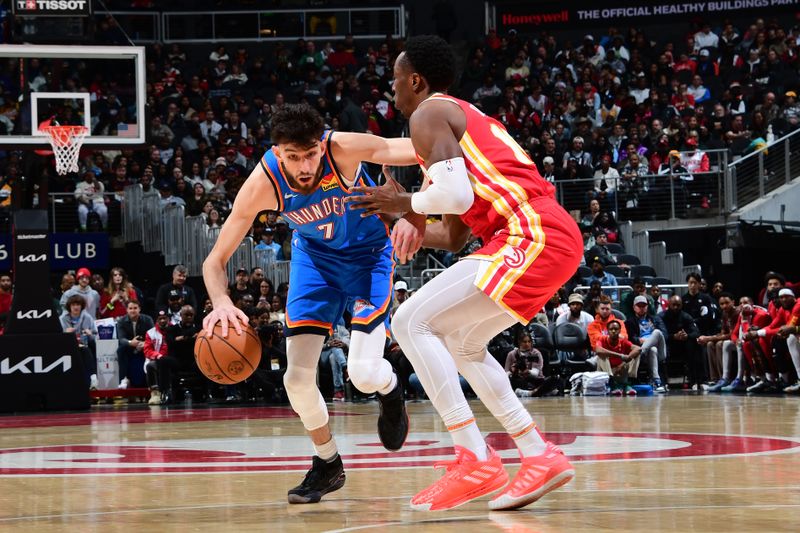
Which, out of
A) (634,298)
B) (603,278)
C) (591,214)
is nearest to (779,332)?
(634,298)

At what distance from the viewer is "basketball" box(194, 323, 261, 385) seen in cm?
543

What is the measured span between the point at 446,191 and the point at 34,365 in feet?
34.5

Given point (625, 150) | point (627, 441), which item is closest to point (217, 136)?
point (625, 150)

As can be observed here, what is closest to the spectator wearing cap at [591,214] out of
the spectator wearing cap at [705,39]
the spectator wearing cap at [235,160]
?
the spectator wearing cap at [235,160]

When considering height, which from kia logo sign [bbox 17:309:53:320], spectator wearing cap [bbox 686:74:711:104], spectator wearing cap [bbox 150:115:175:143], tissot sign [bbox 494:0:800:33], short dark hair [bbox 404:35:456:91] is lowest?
kia logo sign [bbox 17:309:53:320]

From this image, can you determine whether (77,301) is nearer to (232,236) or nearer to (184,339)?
(184,339)

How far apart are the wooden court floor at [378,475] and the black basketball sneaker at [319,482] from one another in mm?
72

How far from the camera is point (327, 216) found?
607 cm

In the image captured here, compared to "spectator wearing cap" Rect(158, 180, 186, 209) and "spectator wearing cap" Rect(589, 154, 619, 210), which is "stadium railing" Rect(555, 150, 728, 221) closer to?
"spectator wearing cap" Rect(589, 154, 619, 210)

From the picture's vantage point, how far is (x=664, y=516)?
4.63m

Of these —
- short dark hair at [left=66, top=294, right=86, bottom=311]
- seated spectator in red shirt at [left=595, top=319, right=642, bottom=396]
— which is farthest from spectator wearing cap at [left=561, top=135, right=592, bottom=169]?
short dark hair at [left=66, top=294, right=86, bottom=311]

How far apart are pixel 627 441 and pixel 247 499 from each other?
11.8ft

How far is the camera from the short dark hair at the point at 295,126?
5.56 metres

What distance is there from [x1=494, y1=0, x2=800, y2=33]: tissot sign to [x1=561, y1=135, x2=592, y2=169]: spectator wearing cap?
6.93 metres
